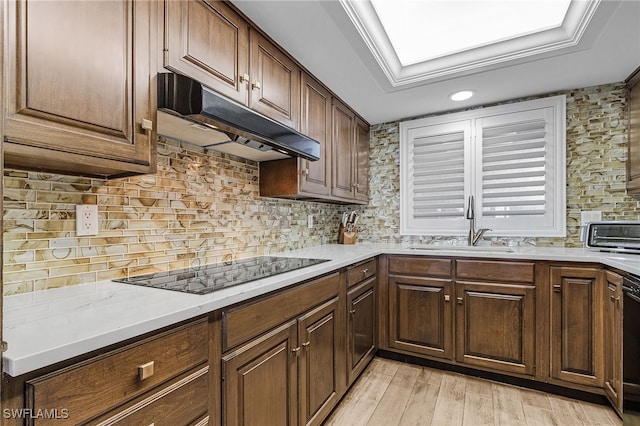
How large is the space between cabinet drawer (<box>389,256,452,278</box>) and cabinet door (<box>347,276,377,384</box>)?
0.68ft

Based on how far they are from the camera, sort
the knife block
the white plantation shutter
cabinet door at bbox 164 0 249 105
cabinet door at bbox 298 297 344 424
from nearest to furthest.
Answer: cabinet door at bbox 164 0 249 105 → cabinet door at bbox 298 297 344 424 → the white plantation shutter → the knife block

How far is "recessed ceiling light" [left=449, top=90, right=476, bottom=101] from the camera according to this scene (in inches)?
97.3

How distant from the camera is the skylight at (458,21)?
1.80 metres

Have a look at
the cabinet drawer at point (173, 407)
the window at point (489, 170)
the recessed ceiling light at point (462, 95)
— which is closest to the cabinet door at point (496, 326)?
the window at point (489, 170)

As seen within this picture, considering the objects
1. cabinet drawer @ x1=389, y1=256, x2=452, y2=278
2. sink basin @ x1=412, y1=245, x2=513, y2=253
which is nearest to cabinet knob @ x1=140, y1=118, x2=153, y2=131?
cabinet drawer @ x1=389, y1=256, x2=452, y2=278

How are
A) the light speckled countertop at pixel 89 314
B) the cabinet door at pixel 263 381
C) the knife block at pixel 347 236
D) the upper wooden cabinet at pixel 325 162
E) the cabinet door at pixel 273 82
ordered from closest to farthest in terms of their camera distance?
the light speckled countertop at pixel 89 314
the cabinet door at pixel 263 381
the cabinet door at pixel 273 82
the upper wooden cabinet at pixel 325 162
the knife block at pixel 347 236

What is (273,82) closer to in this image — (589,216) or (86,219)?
(86,219)

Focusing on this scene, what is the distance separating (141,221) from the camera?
1438 millimetres

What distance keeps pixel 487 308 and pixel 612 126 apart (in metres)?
1.65

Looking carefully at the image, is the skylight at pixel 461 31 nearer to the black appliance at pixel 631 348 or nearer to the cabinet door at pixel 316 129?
the cabinet door at pixel 316 129

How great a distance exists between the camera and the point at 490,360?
2.24 meters

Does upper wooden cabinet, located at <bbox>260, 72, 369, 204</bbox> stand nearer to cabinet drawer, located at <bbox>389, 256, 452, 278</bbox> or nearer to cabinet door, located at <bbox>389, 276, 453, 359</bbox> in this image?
cabinet drawer, located at <bbox>389, 256, 452, 278</bbox>

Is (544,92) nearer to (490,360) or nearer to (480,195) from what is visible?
(480,195)

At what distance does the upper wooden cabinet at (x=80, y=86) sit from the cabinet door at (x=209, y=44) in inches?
3.5
